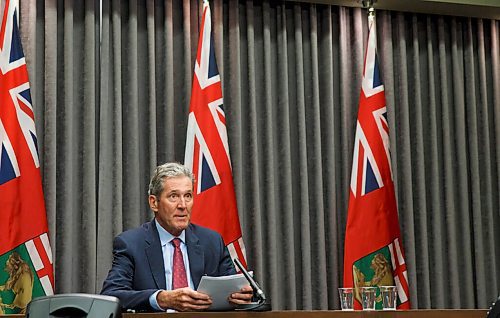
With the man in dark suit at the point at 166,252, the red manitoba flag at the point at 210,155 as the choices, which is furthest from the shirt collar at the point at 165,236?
the red manitoba flag at the point at 210,155

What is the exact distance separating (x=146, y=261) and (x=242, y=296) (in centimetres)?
74

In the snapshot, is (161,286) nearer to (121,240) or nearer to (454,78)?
(121,240)

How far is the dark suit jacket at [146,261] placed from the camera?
412 centimetres

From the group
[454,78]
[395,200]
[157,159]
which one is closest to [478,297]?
[395,200]

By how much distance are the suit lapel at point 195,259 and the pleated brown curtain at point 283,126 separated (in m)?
1.45

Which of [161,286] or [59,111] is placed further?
[59,111]

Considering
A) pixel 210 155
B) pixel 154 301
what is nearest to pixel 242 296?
pixel 154 301

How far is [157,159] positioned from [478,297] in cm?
267

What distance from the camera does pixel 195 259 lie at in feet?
14.2

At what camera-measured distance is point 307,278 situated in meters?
6.20

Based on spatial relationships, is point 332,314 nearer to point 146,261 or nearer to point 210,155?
point 146,261

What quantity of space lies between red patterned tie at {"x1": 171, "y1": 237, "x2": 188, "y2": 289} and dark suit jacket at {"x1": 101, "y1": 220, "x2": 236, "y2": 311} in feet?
0.14

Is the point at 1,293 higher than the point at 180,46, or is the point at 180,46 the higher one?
the point at 180,46

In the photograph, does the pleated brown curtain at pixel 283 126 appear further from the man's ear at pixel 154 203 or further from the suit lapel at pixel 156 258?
the suit lapel at pixel 156 258
